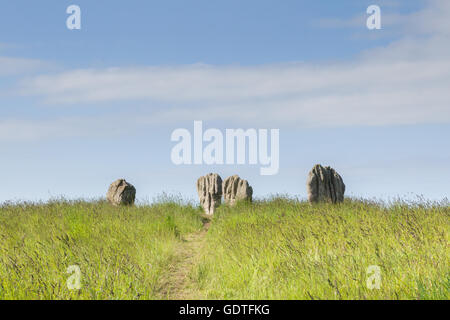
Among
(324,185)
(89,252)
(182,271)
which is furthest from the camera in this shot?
(324,185)

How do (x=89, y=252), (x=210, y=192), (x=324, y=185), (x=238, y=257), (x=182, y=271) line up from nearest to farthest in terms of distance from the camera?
(x=238, y=257)
(x=89, y=252)
(x=182, y=271)
(x=324, y=185)
(x=210, y=192)

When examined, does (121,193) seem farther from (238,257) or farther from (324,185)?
(238,257)

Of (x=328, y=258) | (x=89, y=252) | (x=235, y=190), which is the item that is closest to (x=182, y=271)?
(x=89, y=252)

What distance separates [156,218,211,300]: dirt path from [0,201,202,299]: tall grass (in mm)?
173

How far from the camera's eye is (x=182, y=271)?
833 centimetres

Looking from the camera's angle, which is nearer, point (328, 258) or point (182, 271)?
point (328, 258)

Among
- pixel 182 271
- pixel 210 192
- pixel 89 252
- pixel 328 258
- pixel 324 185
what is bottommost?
pixel 182 271

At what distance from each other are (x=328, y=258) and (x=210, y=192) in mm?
10538

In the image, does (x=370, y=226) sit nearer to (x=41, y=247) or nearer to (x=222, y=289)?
(x=222, y=289)

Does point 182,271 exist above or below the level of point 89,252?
below

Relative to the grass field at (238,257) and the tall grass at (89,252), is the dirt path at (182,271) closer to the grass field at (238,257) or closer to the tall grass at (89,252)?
the grass field at (238,257)

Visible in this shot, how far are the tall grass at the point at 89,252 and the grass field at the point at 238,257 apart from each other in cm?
2

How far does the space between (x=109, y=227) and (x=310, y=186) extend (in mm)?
7005

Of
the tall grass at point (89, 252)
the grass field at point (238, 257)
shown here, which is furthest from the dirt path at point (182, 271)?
the tall grass at point (89, 252)
